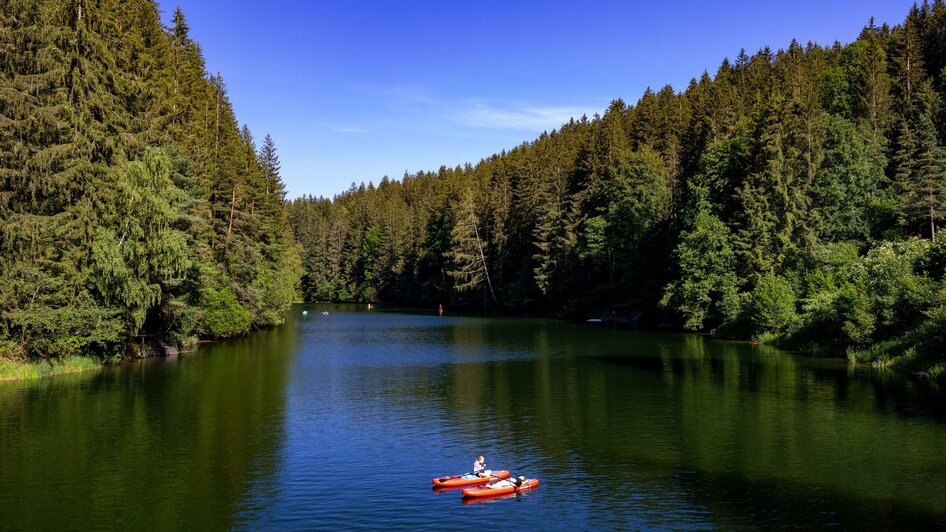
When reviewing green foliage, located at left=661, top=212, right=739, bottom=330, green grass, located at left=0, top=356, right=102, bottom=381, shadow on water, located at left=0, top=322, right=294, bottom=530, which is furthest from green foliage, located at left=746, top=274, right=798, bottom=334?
green grass, located at left=0, top=356, right=102, bottom=381

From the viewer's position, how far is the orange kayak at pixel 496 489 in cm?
2094

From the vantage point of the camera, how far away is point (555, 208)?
111 meters

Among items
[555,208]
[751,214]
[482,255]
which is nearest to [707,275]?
[751,214]

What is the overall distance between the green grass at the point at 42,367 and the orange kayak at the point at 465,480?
2999cm

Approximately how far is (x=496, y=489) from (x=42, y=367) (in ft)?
106

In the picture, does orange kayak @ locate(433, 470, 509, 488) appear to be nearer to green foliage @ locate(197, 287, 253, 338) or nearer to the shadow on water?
the shadow on water

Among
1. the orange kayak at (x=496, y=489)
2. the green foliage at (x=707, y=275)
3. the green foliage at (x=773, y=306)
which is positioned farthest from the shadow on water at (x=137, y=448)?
the green foliage at (x=707, y=275)

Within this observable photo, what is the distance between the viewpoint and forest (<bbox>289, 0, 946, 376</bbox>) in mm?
52750

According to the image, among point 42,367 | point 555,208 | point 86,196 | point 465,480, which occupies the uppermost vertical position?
point 555,208

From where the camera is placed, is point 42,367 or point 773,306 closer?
point 42,367

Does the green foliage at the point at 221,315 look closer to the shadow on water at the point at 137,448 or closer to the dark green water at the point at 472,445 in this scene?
the dark green water at the point at 472,445

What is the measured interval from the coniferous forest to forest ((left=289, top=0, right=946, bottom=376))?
1.02ft

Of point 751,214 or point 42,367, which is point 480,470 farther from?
point 751,214

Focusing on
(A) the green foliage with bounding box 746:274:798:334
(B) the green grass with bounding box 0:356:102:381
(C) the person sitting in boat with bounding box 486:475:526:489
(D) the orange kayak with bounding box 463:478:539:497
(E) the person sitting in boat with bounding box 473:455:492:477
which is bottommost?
(D) the orange kayak with bounding box 463:478:539:497
